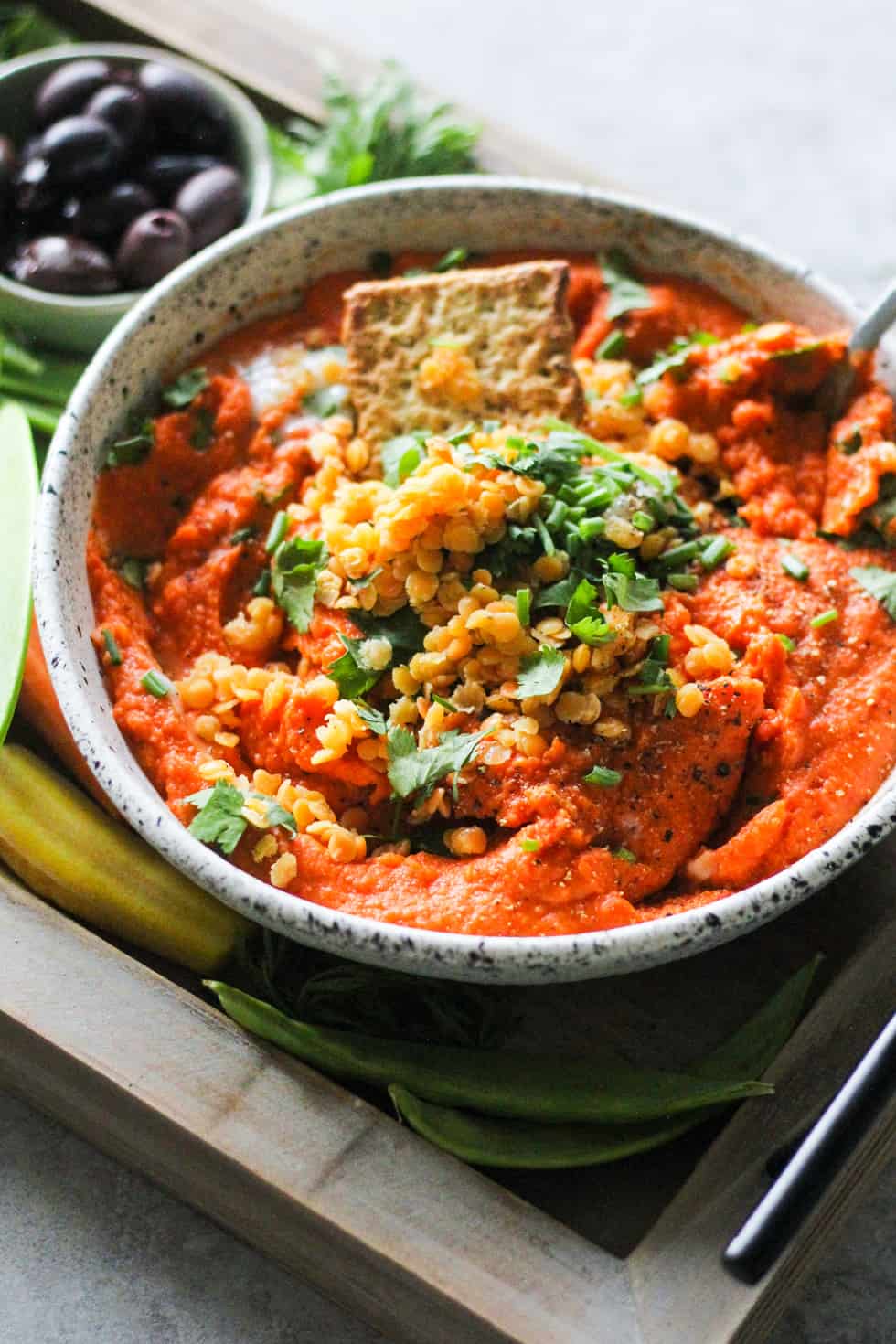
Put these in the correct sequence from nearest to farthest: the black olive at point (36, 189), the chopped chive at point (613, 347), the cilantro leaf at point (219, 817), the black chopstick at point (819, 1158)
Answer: the black chopstick at point (819, 1158), the cilantro leaf at point (219, 817), the chopped chive at point (613, 347), the black olive at point (36, 189)

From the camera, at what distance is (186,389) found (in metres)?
2.91

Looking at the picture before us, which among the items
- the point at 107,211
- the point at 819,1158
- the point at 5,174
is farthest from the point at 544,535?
the point at 5,174

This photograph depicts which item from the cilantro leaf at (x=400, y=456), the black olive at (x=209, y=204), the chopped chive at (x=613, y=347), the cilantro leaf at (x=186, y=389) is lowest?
the cilantro leaf at (x=186, y=389)

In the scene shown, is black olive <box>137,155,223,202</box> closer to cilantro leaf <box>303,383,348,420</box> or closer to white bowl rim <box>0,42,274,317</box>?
white bowl rim <box>0,42,274,317</box>

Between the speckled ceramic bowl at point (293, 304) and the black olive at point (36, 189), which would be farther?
the black olive at point (36, 189)

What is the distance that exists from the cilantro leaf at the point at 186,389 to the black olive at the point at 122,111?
0.84 metres

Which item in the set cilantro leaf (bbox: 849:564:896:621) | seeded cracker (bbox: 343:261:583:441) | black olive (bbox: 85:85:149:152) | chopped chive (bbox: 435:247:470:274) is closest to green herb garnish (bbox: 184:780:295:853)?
seeded cracker (bbox: 343:261:583:441)

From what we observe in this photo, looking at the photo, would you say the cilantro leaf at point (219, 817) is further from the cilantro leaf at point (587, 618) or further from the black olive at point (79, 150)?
the black olive at point (79, 150)

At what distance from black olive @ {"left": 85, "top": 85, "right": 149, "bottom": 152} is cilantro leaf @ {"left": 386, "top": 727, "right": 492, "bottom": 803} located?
185 centimetres

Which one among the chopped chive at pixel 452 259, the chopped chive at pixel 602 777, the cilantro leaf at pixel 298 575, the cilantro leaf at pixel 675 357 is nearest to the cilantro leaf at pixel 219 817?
the cilantro leaf at pixel 298 575

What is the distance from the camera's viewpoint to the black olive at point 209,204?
3.37m

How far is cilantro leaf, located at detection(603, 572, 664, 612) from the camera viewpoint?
2.48 m

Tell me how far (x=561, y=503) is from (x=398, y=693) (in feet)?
1.43

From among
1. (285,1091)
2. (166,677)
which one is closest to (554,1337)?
(285,1091)
